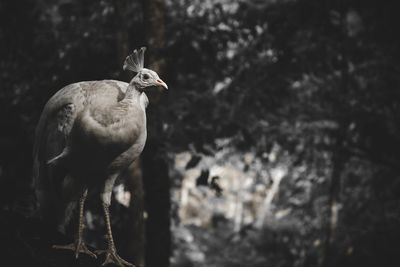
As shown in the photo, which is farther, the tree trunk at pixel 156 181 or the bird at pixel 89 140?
the tree trunk at pixel 156 181

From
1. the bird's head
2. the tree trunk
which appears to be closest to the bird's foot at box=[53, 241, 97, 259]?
the bird's head

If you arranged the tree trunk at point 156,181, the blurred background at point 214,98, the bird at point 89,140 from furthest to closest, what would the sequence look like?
1. the tree trunk at point 156,181
2. the blurred background at point 214,98
3. the bird at point 89,140

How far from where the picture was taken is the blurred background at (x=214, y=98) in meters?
3.91

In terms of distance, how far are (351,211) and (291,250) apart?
241 cm

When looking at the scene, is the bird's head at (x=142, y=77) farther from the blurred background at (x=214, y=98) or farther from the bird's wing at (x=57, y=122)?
the blurred background at (x=214, y=98)

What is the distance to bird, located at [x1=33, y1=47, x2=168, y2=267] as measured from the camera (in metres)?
2.29

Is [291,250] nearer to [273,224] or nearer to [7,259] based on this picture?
[273,224]

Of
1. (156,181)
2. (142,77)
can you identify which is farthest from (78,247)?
(156,181)

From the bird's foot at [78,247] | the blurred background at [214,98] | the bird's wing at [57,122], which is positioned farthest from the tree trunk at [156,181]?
the bird's foot at [78,247]

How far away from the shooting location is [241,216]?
24359mm

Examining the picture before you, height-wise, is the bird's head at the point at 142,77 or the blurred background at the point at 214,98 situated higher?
the bird's head at the point at 142,77

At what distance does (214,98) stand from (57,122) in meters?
2.77

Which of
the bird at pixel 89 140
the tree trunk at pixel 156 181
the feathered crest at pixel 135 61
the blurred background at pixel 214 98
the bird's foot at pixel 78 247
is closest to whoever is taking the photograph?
the bird at pixel 89 140

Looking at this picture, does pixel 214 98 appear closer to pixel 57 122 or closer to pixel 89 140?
pixel 57 122
